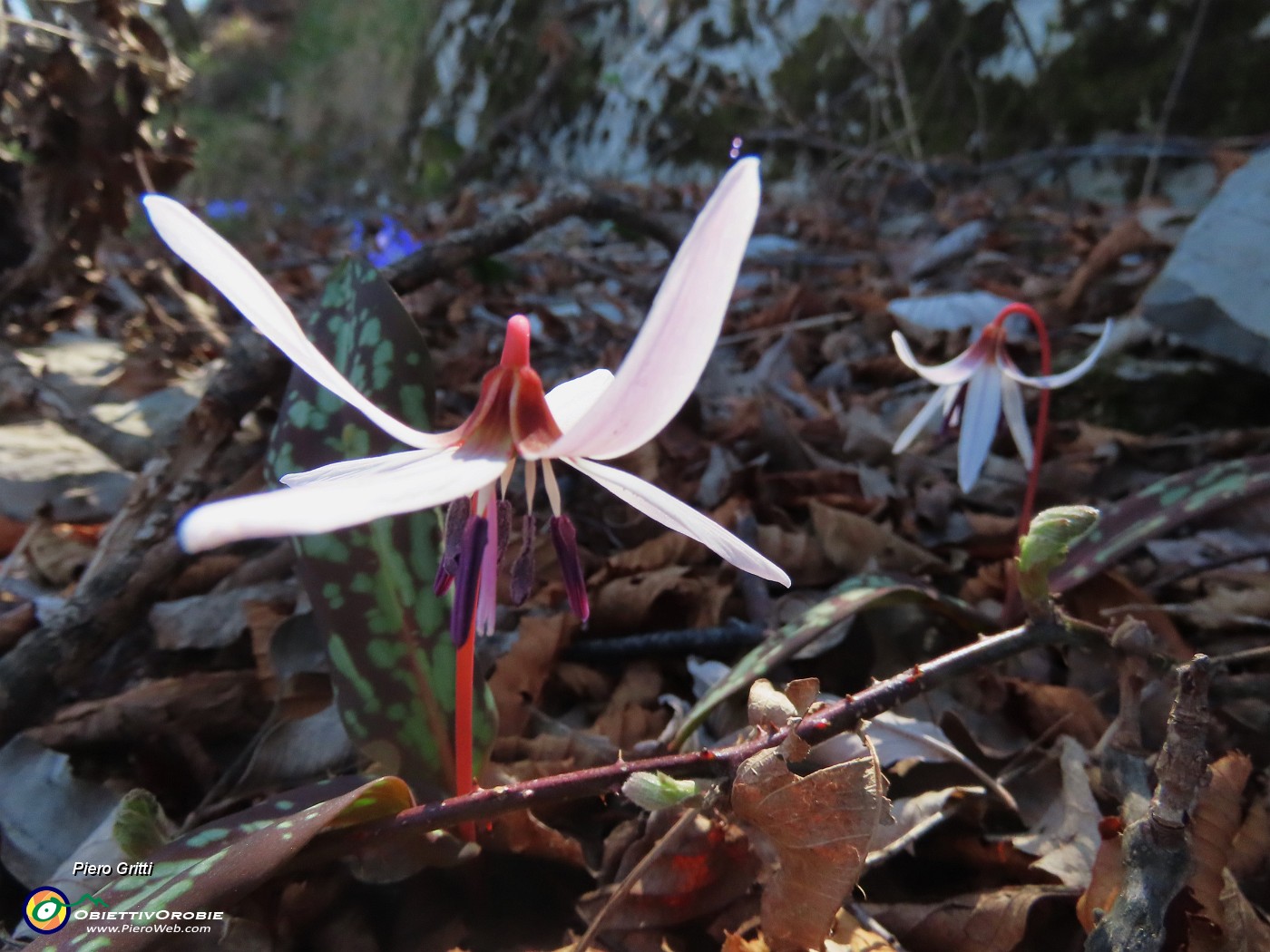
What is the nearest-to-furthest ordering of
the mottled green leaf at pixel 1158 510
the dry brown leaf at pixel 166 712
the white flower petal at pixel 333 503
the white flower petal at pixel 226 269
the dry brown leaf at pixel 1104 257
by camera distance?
the white flower petal at pixel 333 503
the white flower petal at pixel 226 269
the dry brown leaf at pixel 166 712
the mottled green leaf at pixel 1158 510
the dry brown leaf at pixel 1104 257

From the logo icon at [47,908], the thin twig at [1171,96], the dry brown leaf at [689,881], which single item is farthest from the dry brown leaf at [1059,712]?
the thin twig at [1171,96]

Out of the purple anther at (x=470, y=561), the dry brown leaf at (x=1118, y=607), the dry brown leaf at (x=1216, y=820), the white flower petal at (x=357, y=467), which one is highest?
the white flower petal at (x=357, y=467)

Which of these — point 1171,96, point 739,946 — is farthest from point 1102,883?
point 1171,96

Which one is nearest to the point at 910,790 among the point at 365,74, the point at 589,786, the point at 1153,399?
the point at 589,786

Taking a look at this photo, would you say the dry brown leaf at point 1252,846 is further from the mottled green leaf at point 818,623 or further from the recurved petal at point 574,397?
the recurved petal at point 574,397

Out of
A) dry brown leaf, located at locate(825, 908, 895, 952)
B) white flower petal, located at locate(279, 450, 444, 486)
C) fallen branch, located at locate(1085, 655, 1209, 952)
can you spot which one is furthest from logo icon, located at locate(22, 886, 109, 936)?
fallen branch, located at locate(1085, 655, 1209, 952)

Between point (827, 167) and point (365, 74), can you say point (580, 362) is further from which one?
point (365, 74)

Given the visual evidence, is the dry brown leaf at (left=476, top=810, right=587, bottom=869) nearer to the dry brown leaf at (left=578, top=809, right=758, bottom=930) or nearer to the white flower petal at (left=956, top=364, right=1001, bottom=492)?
the dry brown leaf at (left=578, top=809, right=758, bottom=930)

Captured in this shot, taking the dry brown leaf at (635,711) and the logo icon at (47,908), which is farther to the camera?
the dry brown leaf at (635,711)
